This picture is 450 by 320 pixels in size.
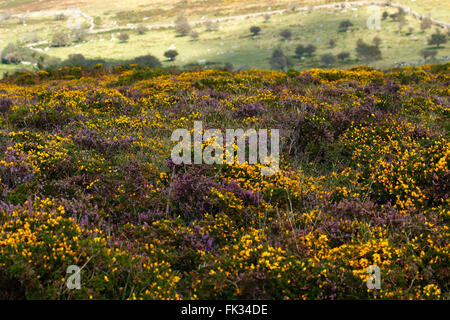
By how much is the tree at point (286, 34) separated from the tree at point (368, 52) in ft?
88.1

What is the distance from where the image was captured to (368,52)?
8125 cm

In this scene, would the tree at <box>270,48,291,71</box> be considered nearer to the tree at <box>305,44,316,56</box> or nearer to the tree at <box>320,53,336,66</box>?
the tree at <box>320,53,336,66</box>

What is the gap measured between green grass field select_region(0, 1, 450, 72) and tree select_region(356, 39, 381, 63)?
192 centimetres

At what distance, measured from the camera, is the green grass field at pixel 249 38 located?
87000 millimetres

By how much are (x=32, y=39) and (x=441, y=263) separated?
427ft

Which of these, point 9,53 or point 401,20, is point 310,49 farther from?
point 9,53

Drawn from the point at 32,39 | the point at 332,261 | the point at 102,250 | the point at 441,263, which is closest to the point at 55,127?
the point at 102,250

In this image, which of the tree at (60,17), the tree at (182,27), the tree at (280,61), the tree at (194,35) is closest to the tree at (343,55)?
the tree at (280,61)

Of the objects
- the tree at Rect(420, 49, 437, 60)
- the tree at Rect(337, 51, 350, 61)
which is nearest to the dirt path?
the tree at Rect(337, 51, 350, 61)

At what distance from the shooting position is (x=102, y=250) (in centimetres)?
Answer: 373

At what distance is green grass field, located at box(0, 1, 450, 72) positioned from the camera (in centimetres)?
8700

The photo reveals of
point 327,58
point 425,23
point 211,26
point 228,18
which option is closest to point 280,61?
point 327,58

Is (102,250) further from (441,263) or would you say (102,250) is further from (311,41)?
(311,41)

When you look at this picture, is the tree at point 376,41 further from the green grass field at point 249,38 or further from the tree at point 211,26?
the tree at point 211,26
